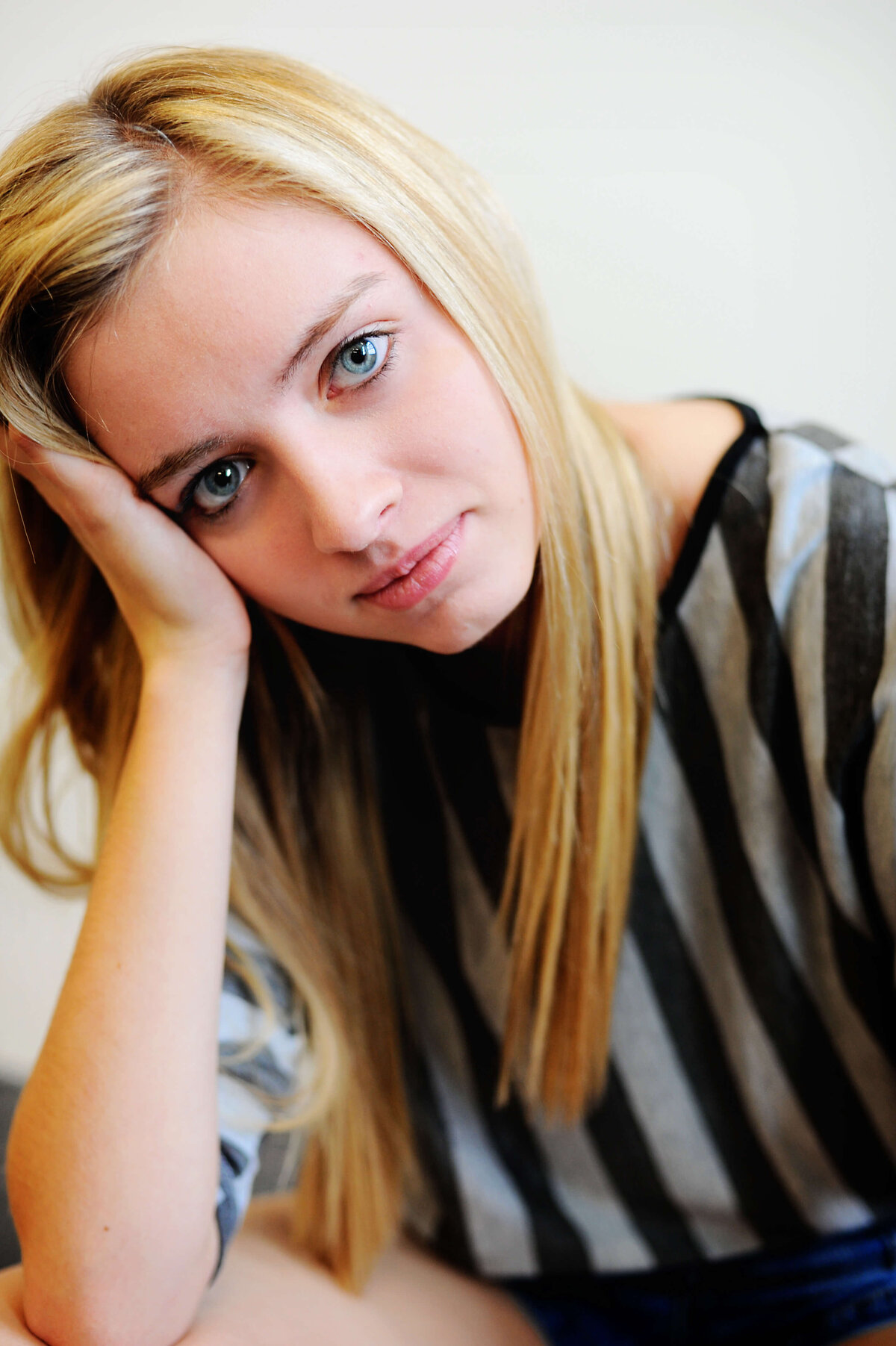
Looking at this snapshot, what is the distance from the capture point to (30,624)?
→ 3.08ft

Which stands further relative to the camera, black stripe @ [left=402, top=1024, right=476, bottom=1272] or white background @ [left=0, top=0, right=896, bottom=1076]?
white background @ [left=0, top=0, right=896, bottom=1076]

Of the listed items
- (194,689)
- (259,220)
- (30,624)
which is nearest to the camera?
(259,220)

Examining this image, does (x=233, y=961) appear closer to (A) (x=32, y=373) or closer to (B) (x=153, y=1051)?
(B) (x=153, y=1051)

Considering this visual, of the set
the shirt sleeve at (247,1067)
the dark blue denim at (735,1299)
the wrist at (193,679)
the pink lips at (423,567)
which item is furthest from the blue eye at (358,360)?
the dark blue denim at (735,1299)

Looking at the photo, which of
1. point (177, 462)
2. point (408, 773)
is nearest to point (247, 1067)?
point (408, 773)

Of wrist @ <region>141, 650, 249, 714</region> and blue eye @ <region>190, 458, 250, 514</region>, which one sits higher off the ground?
blue eye @ <region>190, 458, 250, 514</region>

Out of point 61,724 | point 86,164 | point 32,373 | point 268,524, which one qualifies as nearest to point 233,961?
point 61,724

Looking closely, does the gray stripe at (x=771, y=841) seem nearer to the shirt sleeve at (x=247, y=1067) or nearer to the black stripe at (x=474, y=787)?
the black stripe at (x=474, y=787)

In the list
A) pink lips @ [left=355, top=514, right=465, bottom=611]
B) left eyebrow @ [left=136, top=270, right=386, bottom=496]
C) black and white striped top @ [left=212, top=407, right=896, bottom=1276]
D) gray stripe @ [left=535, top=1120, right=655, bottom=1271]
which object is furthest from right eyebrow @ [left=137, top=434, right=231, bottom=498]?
gray stripe @ [left=535, top=1120, right=655, bottom=1271]

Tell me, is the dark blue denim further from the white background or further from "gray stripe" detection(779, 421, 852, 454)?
the white background

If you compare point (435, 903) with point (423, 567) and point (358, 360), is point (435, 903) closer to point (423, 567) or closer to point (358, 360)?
point (423, 567)

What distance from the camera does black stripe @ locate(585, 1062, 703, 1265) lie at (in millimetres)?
917

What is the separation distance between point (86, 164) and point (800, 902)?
772 mm

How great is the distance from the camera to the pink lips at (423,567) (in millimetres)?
704
